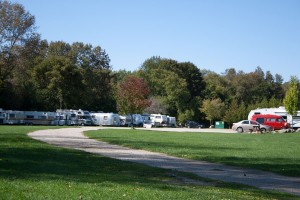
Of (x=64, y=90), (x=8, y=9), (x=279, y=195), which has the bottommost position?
→ (x=279, y=195)

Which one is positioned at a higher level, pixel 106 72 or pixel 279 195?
pixel 106 72

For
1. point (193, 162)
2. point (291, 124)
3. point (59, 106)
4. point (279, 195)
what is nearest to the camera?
point (279, 195)

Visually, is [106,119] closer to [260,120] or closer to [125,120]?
[125,120]

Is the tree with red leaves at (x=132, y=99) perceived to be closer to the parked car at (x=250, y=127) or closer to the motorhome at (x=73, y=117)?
the parked car at (x=250, y=127)

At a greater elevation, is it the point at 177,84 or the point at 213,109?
the point at 177,84

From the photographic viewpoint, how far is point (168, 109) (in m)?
86.3

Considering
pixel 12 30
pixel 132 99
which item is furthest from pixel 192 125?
pixel 12 30

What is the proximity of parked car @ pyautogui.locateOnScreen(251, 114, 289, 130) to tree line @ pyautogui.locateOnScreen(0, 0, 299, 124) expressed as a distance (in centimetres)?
1423

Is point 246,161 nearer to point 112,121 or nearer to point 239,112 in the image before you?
point 112,121

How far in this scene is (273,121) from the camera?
49844mm

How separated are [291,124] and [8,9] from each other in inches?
1401

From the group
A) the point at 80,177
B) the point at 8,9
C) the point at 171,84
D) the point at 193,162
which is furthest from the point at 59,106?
the point at 80,177

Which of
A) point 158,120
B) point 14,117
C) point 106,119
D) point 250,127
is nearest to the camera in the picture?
point 250,127

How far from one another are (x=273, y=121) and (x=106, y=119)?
28168mm
